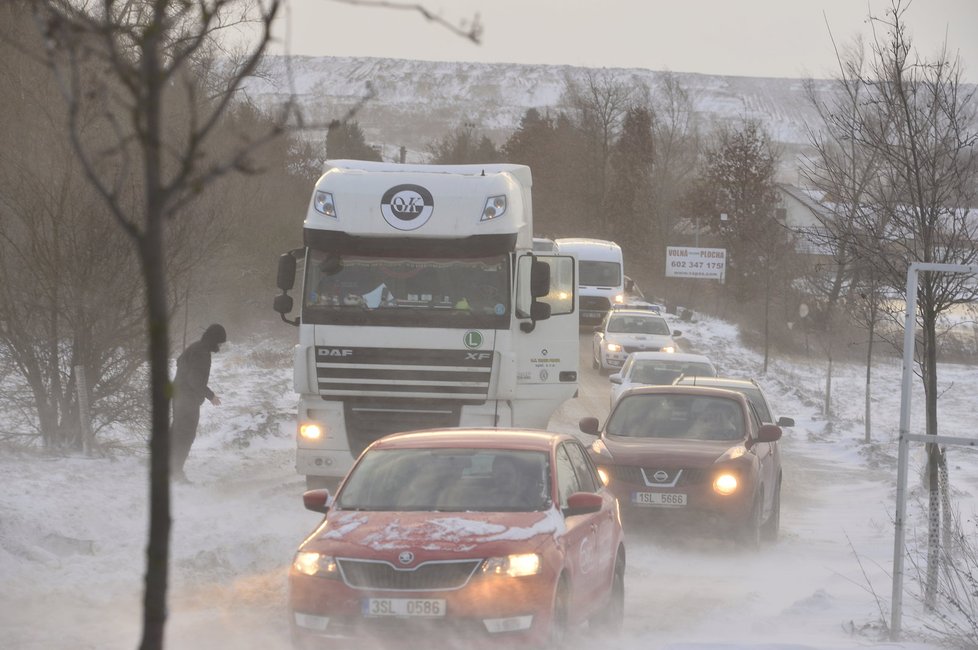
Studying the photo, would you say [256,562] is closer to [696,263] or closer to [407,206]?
[407,206]

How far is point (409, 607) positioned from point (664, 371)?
56.4 ft

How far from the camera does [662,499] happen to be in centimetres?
1317

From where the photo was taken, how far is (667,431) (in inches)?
575

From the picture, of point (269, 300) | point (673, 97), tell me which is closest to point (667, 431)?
point (269, 300)

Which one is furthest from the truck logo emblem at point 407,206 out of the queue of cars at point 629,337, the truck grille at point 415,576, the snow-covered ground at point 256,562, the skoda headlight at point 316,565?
the queue of cars at point 629,337

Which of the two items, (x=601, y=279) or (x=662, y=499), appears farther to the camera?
(x=601, y=279)

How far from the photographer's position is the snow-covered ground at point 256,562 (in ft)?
30.1

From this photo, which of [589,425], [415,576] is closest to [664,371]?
[589,425]

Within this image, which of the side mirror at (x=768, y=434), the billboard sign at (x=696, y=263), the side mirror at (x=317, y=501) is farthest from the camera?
the billboard sign at (x=696, y=263)

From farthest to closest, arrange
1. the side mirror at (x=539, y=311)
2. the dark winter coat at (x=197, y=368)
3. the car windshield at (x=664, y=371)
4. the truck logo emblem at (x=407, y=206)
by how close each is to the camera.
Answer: the car windshield at (x=664, y=371)
the dark winter coat at (x=197, y=368)
the side mirror at (x=539, y=311)
the truck logo emblem at (x=407, y=206)

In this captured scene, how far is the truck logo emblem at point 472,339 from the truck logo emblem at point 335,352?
4.13 feet

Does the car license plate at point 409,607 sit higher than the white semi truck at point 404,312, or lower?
lower

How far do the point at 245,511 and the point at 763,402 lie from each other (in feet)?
27.7

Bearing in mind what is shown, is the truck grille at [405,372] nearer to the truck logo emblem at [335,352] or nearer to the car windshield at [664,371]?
the truck logo emblem at [335,352]
